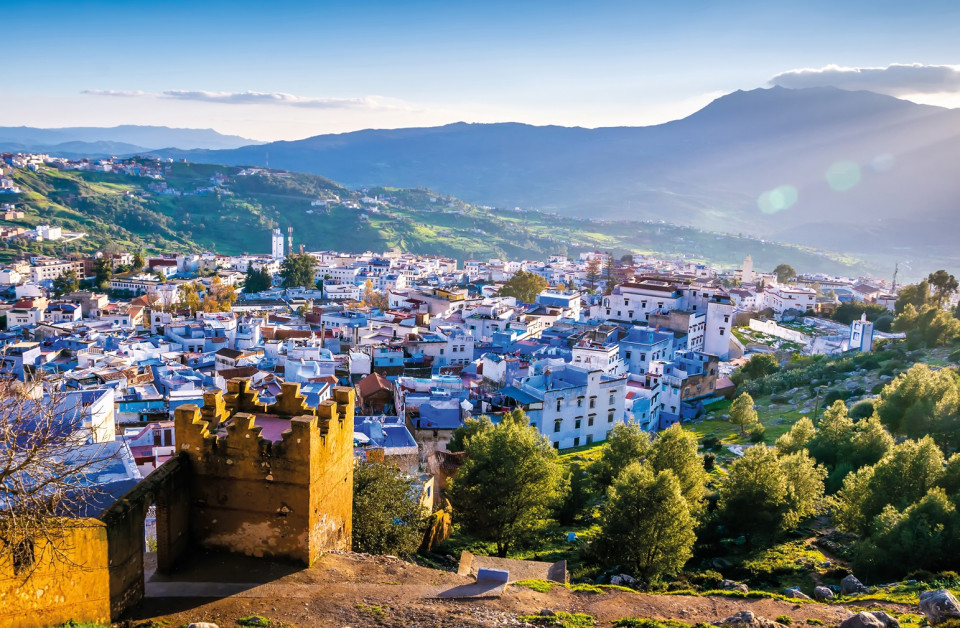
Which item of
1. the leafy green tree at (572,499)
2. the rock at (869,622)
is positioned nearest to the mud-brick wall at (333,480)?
the rock at (869,622)

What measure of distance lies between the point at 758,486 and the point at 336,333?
4131cm

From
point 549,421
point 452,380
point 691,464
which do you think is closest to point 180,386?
point 452,380

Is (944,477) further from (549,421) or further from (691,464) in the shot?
(549,421)

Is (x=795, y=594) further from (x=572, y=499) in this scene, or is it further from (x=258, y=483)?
(x=258, y=483)

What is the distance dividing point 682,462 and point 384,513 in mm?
11199

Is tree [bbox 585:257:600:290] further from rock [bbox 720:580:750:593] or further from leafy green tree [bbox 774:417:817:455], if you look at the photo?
rock [bbox 720:580:750:593]

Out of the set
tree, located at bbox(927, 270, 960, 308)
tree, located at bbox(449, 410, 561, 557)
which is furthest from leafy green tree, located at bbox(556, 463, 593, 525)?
tree, located at bbox(927, 270, 960, 308)

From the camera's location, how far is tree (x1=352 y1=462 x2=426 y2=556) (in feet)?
45.8

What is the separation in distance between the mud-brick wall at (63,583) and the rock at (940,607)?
13421 millimetres

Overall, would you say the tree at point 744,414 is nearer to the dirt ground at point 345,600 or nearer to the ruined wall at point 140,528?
the dirt ground at point 345,600

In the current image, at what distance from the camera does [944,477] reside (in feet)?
63.9

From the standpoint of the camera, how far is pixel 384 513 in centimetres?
1491

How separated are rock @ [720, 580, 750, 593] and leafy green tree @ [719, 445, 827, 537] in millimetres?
3703

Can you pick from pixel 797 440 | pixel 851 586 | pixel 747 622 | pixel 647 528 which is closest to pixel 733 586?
pixel 647 528
